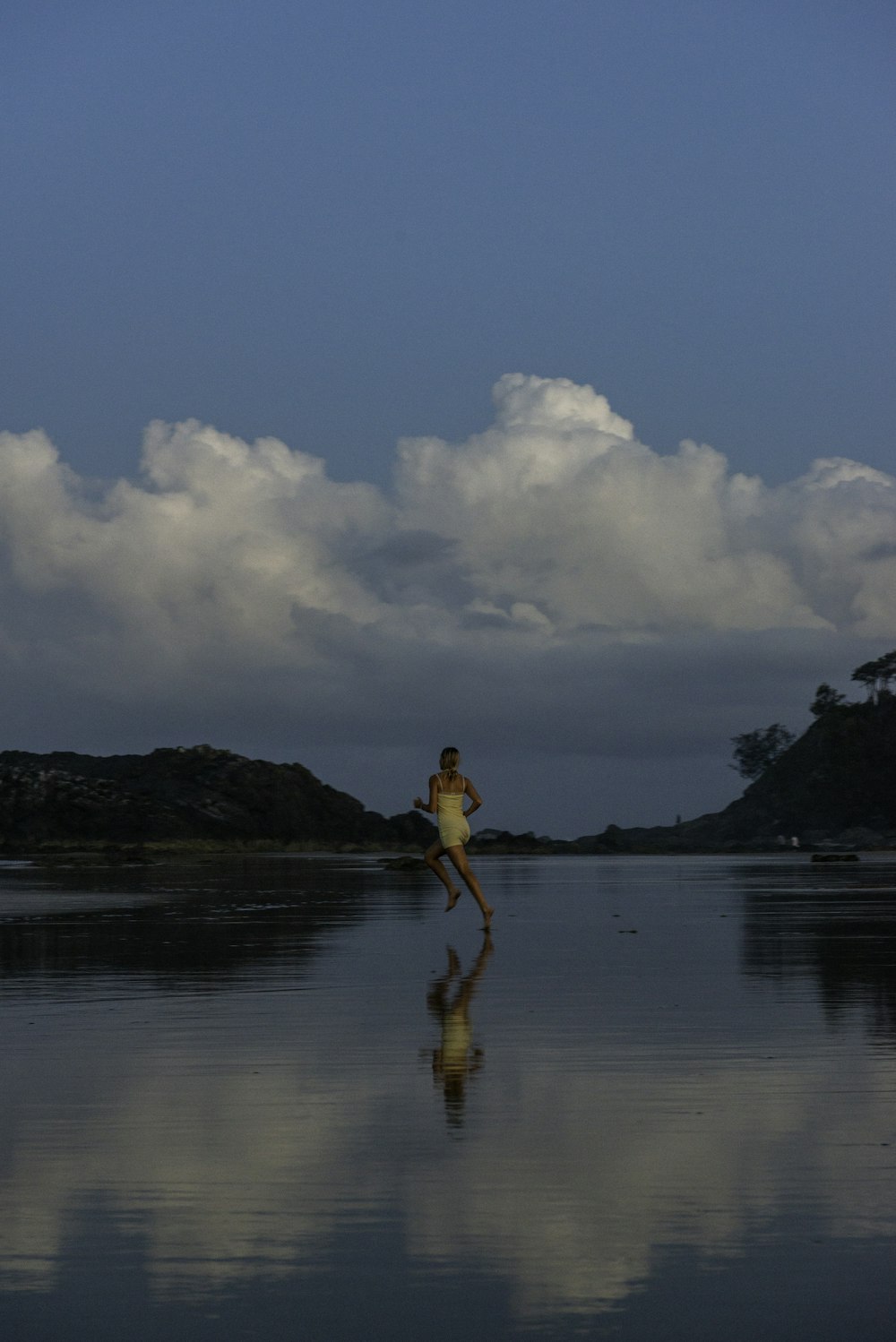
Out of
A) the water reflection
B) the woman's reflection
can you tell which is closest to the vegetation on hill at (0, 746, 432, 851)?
the water reflection

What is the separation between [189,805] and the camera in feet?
568

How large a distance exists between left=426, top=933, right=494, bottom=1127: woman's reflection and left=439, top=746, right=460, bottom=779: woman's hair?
6353 millimetres

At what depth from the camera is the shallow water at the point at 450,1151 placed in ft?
17.2

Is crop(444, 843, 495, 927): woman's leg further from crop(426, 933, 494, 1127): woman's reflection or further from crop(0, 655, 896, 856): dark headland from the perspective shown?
crop(0, 655, 896, 856): dark headland

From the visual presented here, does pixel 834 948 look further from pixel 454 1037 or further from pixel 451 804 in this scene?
pixel 454 1037

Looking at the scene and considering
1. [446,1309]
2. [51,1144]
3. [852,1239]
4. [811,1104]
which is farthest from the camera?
[811,1104]

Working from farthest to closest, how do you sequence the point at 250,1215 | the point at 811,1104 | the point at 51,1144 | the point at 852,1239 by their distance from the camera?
the point at 811,1104, the point at 51,1144, the point at 250,1215, the point at 852,1239

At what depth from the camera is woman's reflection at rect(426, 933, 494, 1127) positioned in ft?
29.9

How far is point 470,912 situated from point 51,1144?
22.0 metres

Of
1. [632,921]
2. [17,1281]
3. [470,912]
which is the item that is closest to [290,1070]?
[17,1281]

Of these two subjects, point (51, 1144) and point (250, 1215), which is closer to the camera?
point (250, 1215)

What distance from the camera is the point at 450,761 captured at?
79.5 ft

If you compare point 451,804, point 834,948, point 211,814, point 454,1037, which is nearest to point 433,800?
point 451,804

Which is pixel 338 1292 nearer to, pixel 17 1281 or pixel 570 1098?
pixel 17 1281
